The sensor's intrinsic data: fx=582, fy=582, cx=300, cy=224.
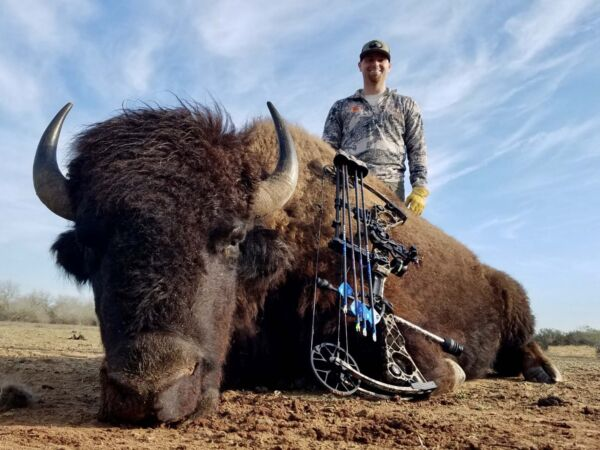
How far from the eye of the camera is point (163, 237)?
12.3ft

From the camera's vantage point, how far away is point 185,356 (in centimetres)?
340

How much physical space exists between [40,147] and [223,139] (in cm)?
151

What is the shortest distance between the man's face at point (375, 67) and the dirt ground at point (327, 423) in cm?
480

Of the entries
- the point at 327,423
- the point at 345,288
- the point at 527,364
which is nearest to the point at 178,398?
the point at 327,423

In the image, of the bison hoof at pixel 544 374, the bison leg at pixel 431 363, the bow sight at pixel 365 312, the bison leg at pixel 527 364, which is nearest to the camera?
the bow sight at pixel 365 312

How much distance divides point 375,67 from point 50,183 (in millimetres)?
5306

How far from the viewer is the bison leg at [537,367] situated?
7047mm

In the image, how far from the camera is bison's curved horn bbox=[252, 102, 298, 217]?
4.75 meters

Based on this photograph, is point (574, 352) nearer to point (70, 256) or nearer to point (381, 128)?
point (381, 128)

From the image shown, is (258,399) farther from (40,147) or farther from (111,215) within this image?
(40,147)

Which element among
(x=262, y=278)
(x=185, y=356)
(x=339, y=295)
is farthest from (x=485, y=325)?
(x=185, y=356)

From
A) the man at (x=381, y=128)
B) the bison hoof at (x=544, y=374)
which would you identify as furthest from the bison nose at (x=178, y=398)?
the bison hoof at (x=544, y=374)

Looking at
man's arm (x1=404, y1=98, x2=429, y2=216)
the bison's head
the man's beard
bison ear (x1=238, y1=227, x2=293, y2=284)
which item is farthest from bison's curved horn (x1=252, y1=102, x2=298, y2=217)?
the man's beard

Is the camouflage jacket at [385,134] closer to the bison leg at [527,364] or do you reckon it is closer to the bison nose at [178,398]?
the bison leg at [527,364]
